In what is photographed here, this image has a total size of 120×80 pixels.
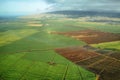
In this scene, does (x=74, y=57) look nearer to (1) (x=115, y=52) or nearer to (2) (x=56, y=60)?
(2) (x=56, y=60)

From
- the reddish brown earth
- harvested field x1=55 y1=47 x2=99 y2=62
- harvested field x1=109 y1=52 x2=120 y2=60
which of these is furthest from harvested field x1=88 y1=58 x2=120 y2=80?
harvested field x1=55 y1=47 x2=99 y2=62

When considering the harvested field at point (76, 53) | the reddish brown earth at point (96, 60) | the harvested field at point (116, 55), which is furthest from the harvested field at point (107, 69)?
the harvested field at point (76, 53)

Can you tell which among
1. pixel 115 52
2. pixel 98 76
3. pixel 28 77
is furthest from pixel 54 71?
pixel 115 52

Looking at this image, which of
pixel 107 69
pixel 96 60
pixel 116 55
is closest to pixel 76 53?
pixel 96 60

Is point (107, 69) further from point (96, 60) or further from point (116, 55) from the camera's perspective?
point (116, 55)

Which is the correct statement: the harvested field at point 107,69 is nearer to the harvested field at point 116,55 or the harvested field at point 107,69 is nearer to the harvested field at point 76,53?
the harvested field at point 116,55

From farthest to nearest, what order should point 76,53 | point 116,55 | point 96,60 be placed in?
1. point 76,53
2. point 116,55
3. point 96,60

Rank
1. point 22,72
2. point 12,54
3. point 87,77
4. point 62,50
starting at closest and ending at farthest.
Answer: point 87,77, point 22,72, point 12,54, point 62,50

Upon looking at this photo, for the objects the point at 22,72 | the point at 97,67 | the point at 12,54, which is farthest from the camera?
the point at 12,54
